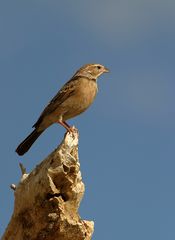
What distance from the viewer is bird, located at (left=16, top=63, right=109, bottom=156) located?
42.2 ft

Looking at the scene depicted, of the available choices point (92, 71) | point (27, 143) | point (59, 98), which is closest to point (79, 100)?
point (59, 98)

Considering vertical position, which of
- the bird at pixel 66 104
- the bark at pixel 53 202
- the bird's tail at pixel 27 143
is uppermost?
the bird at pixel 66 104

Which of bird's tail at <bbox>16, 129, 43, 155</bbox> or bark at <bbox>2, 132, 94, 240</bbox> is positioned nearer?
bark at <bbox>2, 132, 94, 240</bbox>

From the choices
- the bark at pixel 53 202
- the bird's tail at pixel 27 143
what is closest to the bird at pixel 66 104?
the bird's tail at pixel 27 143

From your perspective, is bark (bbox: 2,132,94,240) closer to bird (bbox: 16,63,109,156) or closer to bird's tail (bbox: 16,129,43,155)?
bird (bbox: 16,63,109,156)

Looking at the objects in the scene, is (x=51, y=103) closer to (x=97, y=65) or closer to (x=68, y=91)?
(x=68, y=91)

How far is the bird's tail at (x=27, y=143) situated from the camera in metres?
13.3

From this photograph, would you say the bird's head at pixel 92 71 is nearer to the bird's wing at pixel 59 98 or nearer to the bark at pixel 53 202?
the bird's wing at pixel 59 98

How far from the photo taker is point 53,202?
826 centimetres

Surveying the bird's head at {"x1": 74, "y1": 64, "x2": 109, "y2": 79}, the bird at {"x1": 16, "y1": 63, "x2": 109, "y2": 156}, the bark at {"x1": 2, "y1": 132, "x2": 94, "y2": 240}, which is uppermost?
the bird's head at {"x1": 74, "y1": 64, "x2": 109, "y2": 79}

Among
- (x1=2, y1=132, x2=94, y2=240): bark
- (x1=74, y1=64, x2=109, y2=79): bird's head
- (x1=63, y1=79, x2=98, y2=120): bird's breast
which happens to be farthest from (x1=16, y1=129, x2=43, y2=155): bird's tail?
(x1=2, y1=132, x2=94, y2=240): bark

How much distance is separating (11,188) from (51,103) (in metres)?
4.23

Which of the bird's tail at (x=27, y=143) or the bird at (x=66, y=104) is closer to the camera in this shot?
the bird at (x=66, y=104)

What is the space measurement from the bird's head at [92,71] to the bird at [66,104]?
6cm
